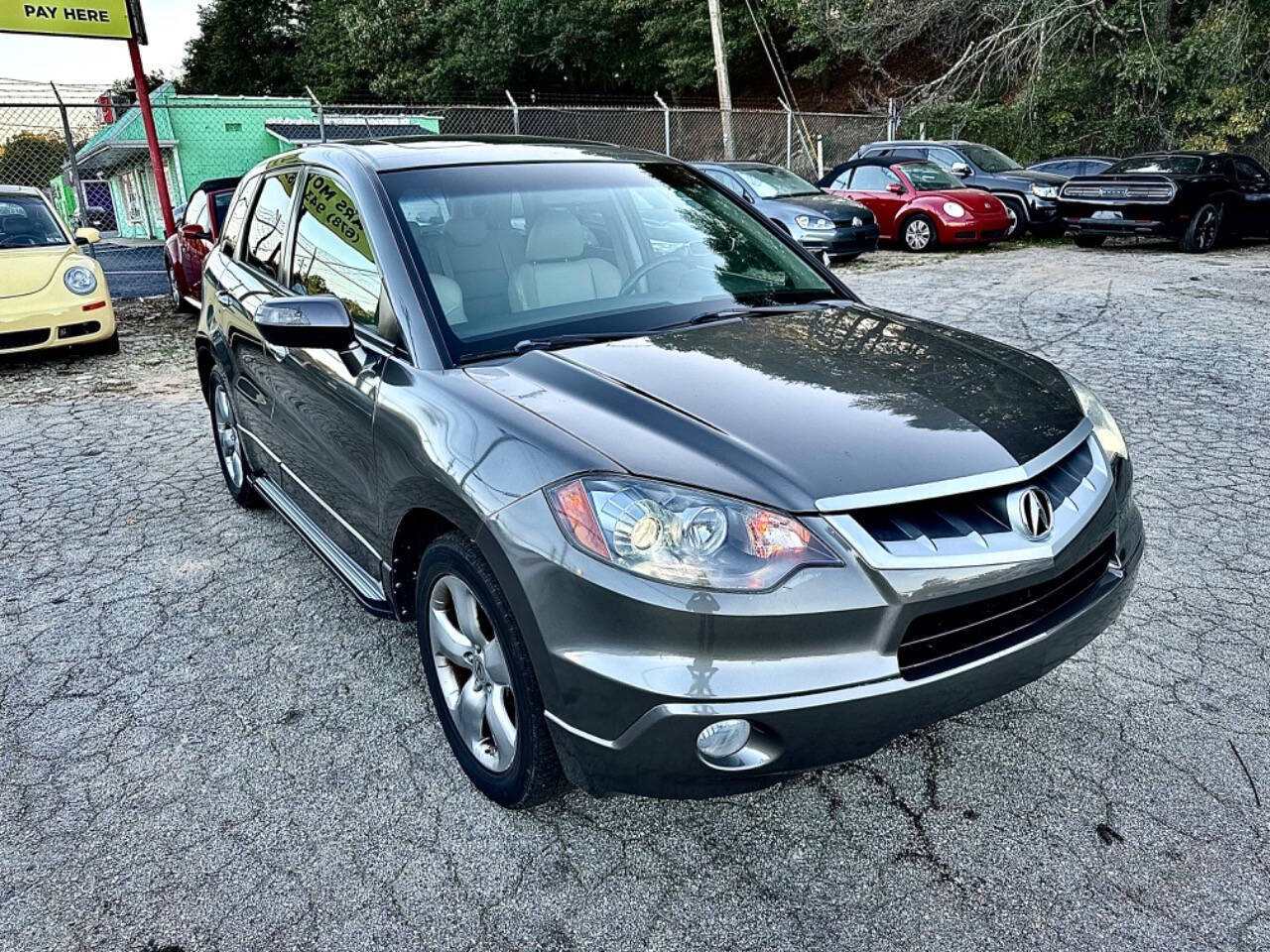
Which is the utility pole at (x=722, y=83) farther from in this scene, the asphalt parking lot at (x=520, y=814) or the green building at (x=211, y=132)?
the asphalt parking lot at (x=520, y=814)

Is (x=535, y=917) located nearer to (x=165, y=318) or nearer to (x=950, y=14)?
(x=165, y=318)

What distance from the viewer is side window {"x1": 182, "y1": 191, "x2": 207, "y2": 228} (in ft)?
32.2

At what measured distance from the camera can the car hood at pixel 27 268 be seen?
793 centimetres

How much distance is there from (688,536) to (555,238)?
151cm

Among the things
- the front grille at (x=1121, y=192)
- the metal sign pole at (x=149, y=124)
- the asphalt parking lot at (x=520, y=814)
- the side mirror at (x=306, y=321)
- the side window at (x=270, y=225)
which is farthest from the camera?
the front grille at (x=1121, y=192)

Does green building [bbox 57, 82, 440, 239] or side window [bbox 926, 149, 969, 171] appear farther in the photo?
green building [bbox 57, 82, 440, 239]

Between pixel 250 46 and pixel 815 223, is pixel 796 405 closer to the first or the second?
pixel 815 223

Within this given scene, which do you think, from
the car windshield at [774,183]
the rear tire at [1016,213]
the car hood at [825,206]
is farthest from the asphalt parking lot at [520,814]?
the rear tire at [1016,213]

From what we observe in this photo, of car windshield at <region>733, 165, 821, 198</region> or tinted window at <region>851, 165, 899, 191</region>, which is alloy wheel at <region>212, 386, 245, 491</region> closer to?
car windshield at <region>733, 165, 821, 198</region>

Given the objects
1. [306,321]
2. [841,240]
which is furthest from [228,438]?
[841,240]

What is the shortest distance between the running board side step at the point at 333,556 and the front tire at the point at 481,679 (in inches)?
11.4

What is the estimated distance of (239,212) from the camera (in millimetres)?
4273

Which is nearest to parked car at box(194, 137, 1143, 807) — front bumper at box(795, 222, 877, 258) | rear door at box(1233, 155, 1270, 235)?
front bumper at box(795, 222, 877, 258)

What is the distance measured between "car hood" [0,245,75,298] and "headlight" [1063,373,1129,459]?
850cm
